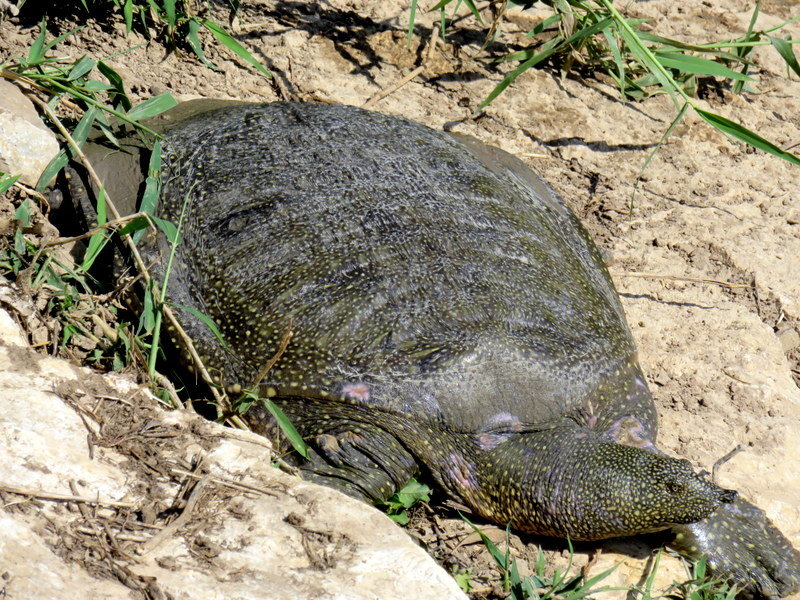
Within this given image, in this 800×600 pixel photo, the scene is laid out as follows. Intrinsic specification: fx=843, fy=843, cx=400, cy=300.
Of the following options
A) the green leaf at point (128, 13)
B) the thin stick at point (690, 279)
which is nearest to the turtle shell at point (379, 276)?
the thin stick at point (690, 279)

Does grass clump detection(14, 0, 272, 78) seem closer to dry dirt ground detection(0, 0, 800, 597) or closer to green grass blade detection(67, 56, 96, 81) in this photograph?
dry dirt ground detection(0, 0, 800, 597)

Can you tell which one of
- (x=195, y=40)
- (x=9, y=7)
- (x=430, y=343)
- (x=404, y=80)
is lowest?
(x=430, y=343)

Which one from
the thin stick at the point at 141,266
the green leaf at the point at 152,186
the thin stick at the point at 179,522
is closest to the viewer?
the thin stick at the point at 179,522

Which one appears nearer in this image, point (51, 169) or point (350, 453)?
point (350, 453)

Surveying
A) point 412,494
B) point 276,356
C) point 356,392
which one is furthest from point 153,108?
point 412,494

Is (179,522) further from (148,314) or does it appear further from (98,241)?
(98,241)

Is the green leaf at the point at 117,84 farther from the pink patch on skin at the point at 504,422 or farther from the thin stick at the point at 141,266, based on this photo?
the pink patch on skin at the point at 504,422
